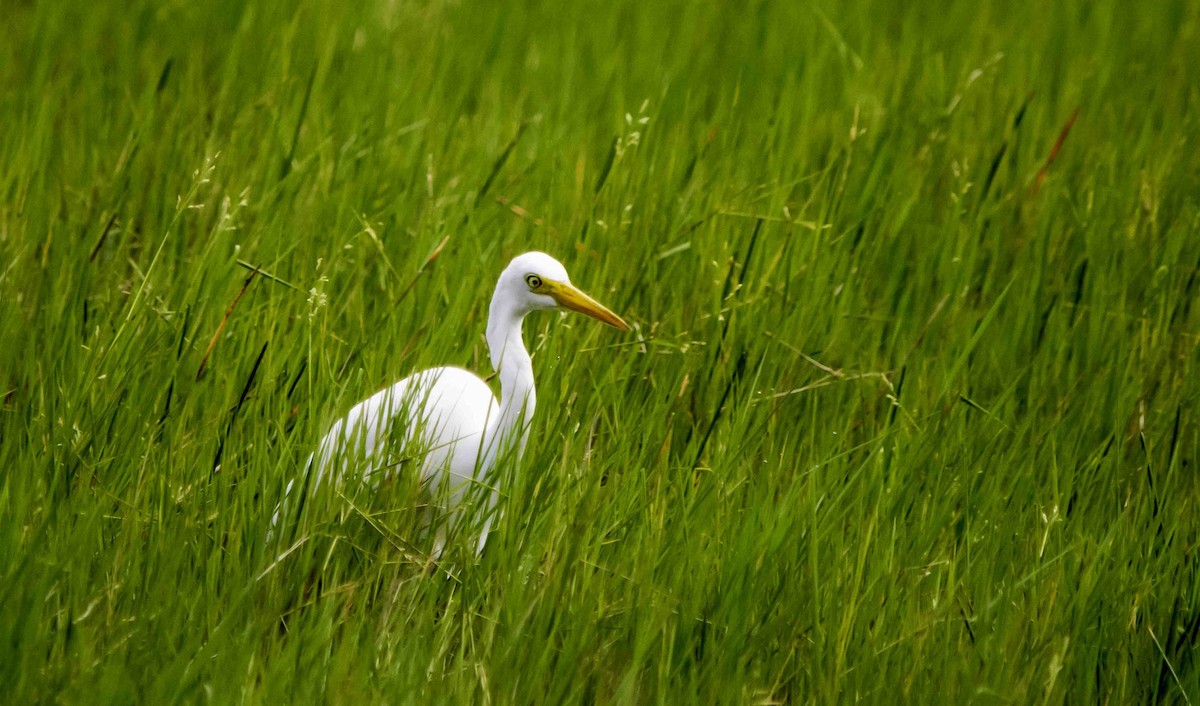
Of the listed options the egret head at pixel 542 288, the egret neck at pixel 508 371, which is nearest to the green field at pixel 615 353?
the egret neck at pixel 508 371

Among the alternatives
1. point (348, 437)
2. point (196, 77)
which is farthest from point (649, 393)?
point (196, 77)

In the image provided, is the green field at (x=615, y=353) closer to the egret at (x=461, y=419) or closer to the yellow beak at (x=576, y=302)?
the egret at (x=461, y=419)

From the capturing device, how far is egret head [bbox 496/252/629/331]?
241 cm

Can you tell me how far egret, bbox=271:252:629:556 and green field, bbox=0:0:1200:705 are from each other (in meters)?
0.07

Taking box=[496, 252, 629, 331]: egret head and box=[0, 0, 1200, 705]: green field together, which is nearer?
box=[0, 0, 1200, 705]: green field

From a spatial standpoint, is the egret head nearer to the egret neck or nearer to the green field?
the egret neck

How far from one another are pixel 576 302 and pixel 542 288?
68 millimetres

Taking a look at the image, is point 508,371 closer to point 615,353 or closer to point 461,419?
point 461,419

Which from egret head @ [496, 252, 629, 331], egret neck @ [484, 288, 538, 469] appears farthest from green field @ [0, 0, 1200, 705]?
egret head @ [496, 252, 629, 331]

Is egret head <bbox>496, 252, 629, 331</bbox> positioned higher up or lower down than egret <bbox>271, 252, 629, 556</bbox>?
higher up

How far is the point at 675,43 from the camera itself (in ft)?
15.4

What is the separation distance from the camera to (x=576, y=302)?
96.1 inches

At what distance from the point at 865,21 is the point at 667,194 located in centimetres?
189

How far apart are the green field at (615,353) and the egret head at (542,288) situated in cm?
17
